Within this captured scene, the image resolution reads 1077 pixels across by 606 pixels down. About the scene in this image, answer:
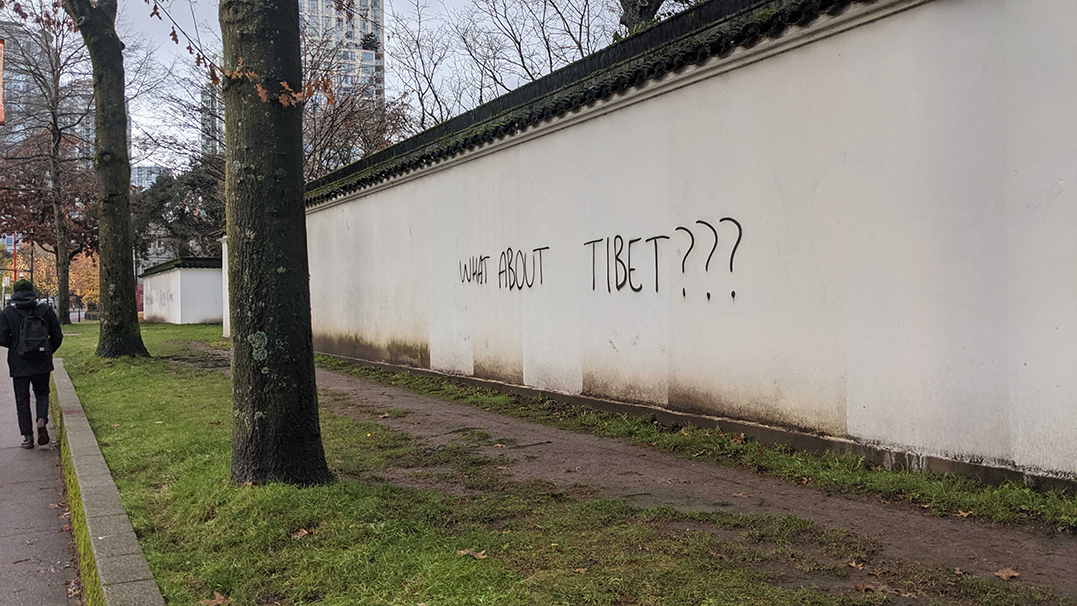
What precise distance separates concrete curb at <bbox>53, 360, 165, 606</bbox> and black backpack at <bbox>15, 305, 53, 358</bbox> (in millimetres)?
1188

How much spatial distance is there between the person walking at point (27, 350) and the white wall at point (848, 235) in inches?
203

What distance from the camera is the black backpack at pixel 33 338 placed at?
839 cm

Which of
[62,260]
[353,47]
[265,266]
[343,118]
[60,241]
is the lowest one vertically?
[265,266]

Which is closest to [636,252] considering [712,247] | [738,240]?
[712,247]

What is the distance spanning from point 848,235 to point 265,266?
3.95 meters

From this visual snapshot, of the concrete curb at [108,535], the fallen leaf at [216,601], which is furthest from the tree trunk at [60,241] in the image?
the fallen leaf at [216,601]

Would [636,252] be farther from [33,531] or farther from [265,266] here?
[33,531]

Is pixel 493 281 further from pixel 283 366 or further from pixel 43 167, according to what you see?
pixel 43 167

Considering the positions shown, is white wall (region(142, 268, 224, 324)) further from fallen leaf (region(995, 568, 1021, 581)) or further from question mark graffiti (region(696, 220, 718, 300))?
fallen leaf (region(995, 568, 1021, 581))

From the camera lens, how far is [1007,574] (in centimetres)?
362

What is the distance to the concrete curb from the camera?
12.0 feet

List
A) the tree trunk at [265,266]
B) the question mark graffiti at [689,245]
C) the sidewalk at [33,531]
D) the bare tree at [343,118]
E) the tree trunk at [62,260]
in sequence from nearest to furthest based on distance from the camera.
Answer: the sidewalk at [33,531], the tree trunk at [265,266], the question mark graffiti at [689,245], the bare tree at [343,118], the tree trunk at [62,260]

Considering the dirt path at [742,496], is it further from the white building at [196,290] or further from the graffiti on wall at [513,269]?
the white building at [196,290]

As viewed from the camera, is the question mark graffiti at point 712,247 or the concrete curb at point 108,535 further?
the question mark graffiti at point 712,247
